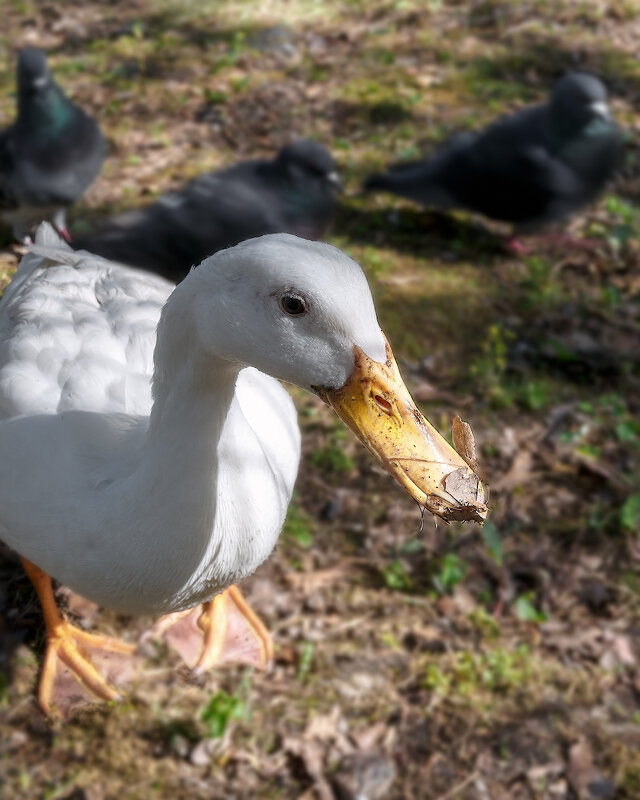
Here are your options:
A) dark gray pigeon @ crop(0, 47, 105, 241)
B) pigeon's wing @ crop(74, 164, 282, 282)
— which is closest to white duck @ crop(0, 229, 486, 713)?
pigeon's wing @ crop(74, 164, 282, 282)

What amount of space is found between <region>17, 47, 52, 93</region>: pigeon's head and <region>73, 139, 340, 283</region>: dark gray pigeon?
1.08 m

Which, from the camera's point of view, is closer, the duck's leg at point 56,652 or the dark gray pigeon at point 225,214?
the duck's leg at point 56,652

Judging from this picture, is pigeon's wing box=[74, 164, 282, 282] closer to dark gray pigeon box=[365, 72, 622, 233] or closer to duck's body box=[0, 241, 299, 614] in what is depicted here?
dark gray pigeon box=[365, 72, 622, 233]

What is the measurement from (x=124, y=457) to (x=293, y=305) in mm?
894

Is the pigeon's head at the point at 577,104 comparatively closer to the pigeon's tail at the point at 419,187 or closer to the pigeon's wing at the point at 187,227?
the pigeon's tail at the point at 419,187

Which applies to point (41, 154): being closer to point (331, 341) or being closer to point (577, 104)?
point (577, 104)

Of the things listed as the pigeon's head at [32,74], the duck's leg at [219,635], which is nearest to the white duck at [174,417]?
the duck's leg at [219,635]

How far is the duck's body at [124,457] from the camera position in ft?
6.58

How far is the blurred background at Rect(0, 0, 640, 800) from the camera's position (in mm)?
3039

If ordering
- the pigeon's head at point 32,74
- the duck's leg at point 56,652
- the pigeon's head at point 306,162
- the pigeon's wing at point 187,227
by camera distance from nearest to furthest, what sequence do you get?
1. the duck's leg at point 56,652
2. the pigeon's wing at point 187,227
3. the pigeon's head at point 306,162
4. the pigeon's head at point 32,74

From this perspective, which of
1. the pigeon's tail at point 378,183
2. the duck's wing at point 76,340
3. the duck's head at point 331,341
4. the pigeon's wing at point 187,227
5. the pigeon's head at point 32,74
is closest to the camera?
the duck's head at point 331,341

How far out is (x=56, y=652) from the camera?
9.97ft

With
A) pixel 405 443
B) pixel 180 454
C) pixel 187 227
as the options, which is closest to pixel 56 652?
pixel 180 454

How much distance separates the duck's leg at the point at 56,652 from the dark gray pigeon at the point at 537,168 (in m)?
3.45
